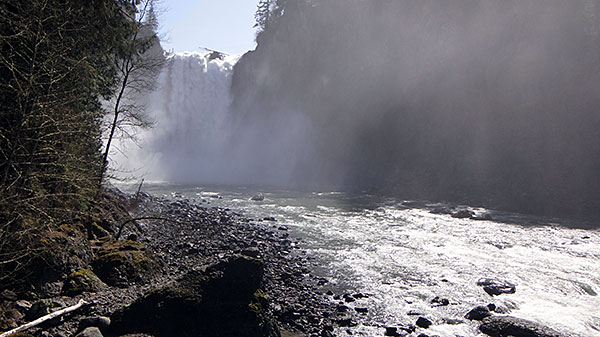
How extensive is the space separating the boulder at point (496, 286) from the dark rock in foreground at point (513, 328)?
197cm

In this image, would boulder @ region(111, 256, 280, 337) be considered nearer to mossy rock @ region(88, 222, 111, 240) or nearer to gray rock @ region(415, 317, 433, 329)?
gray rock @ region(415, 317, 433, 329)

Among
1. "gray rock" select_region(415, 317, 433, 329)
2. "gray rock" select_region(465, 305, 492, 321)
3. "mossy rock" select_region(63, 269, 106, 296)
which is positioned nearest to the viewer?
"mossy rock" select_region(63, 269, 106, 296)

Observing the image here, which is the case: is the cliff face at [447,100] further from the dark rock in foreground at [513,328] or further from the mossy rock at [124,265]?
the mossy rock at [124,265]

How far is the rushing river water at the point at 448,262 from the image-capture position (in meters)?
8.91

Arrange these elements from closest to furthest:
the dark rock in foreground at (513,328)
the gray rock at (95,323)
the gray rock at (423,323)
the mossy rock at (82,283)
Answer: the gray rock at (95,323), the mossy rock at (82,283), the dark rock in foreground at (513,328), the gray rock at (423,323)

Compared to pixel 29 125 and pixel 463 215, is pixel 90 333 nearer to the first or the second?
pixel 29 125

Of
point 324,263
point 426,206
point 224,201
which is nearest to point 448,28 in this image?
point 426,206

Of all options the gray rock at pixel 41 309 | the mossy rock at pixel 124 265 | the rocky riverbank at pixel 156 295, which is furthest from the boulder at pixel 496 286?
the gray rock at pixel 41 309

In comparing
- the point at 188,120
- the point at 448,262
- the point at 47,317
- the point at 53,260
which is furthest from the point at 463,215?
the point at 188,120

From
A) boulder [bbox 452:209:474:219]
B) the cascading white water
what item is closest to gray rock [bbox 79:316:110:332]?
boulder [bbox 452:209:474:219]

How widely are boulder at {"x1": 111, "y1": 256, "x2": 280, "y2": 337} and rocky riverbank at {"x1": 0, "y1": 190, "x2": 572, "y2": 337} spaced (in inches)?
0.6

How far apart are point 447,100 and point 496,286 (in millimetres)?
28347

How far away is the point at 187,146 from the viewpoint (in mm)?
57625

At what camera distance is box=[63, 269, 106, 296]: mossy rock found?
23.1 feet
